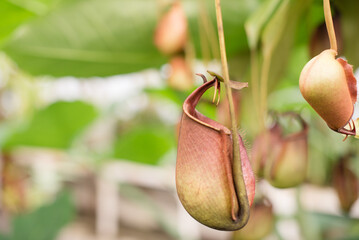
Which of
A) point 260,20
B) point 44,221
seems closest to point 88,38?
point 260,20

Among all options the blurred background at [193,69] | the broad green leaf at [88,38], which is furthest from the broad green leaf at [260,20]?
the broad green leaf at [88,38]

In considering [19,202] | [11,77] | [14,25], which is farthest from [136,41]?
[11,77]

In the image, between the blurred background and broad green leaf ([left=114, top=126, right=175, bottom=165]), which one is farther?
broad green leaf ([left=114, top=126, right=175, bottom=165])

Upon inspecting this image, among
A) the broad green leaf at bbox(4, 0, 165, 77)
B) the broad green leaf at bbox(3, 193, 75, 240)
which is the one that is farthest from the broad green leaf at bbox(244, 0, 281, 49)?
the broad green leaf at bbox(3, 193, 75, 240)

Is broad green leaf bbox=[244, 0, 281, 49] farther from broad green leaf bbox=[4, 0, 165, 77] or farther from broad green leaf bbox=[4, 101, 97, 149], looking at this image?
broad green leaf bbox=[4, 101, 97, 149]

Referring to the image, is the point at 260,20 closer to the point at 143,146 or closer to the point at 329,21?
the point at 329,21

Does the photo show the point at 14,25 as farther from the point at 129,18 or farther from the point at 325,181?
the point at 325,181
